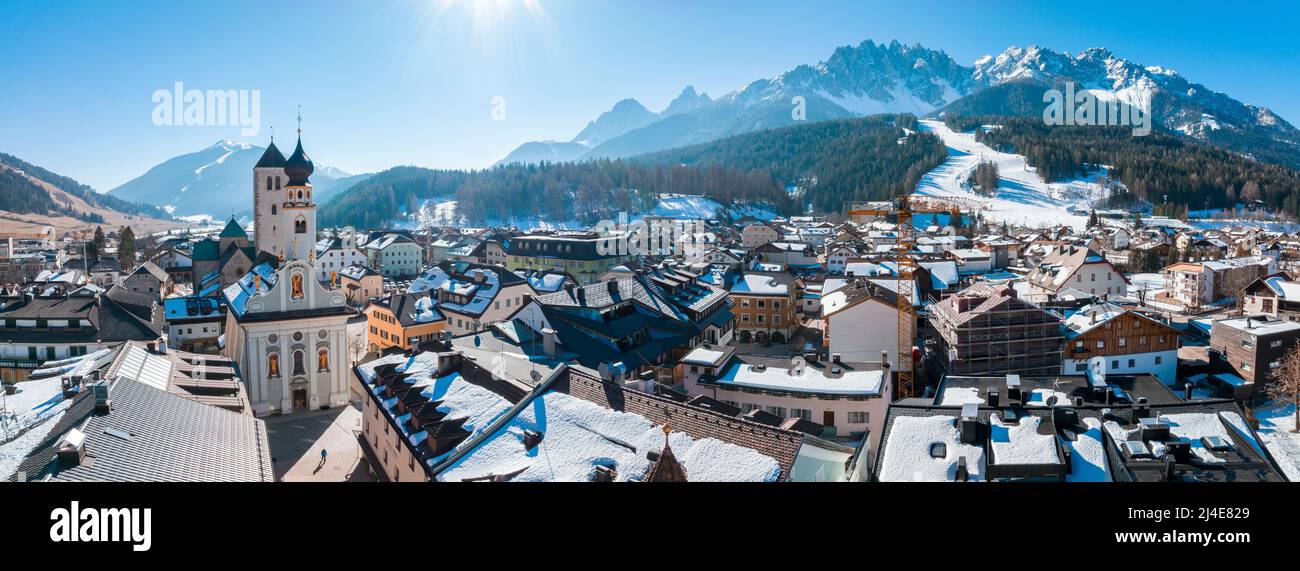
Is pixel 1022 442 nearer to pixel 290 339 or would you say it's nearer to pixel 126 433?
pixel 126 433

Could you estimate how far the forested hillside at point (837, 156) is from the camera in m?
130

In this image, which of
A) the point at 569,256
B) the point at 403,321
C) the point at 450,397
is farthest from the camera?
the point at 569,256

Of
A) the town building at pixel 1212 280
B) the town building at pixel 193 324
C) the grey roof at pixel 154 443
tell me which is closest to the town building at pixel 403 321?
the town building at pixel 193 324

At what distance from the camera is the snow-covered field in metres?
105

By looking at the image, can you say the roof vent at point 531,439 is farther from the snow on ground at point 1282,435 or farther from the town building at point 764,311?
the town building at point 764,311

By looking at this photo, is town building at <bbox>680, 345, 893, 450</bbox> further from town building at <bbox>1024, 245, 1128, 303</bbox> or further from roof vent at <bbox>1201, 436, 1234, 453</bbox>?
town building at <bbox>1024, 245, 1128, 303</bbox>

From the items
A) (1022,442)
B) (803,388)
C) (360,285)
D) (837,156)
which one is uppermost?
(837,156)

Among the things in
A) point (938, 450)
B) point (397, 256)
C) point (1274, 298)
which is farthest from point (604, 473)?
point (397, 256)

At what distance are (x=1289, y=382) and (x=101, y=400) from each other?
28194 mm

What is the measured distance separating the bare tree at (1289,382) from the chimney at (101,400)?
2619 cm

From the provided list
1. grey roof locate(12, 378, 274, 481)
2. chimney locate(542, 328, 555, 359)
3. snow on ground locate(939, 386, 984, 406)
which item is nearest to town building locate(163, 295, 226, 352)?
chimney locate(542, 328, 555, 359)

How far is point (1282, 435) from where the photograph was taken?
20281 millimetres

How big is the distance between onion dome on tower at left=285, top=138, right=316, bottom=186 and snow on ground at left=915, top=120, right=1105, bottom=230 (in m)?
86.6
